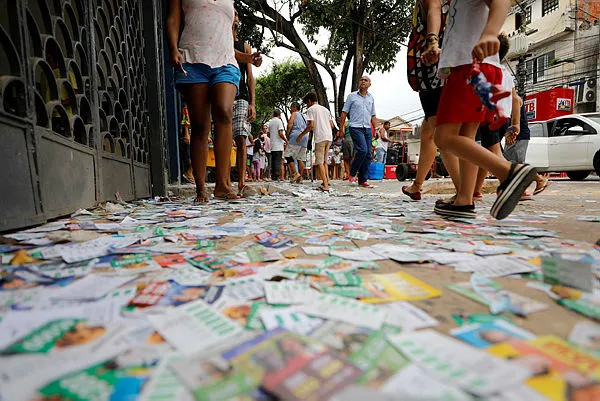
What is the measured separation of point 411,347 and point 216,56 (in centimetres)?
267

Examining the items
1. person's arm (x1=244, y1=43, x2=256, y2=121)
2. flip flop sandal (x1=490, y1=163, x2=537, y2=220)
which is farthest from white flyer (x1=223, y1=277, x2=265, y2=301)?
person's arm (x1=244, y1=43, x2=256, y2=121)

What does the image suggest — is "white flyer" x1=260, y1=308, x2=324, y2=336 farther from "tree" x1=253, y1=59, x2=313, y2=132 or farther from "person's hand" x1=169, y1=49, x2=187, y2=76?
"tree" x1=253, y1=59, x2=313, y2=132

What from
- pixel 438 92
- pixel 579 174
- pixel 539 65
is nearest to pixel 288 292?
pixel 438 92

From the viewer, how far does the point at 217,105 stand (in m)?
2.73

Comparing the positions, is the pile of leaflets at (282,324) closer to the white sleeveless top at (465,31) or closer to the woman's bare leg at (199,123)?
the white sleeveless top at (465,31)

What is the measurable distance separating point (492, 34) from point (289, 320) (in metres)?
1.56

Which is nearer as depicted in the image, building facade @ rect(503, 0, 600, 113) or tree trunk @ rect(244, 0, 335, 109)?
tree trunk @ rect(244, 0, 335, 109)

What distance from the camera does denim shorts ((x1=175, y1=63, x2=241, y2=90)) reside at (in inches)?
106

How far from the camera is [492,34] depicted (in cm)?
154

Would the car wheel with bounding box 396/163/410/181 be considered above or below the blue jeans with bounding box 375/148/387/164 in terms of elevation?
below

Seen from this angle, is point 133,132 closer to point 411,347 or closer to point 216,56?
point 216,56

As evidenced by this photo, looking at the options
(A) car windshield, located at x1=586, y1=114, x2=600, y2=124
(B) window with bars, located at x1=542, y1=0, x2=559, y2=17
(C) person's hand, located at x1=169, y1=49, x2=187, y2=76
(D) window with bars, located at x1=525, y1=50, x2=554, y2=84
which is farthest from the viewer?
(D) window with bars, located at x1=525, y1=50, x2=554, y2=84

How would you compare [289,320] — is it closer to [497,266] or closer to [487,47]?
[497,266]

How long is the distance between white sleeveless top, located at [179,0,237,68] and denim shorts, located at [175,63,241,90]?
0.04m
